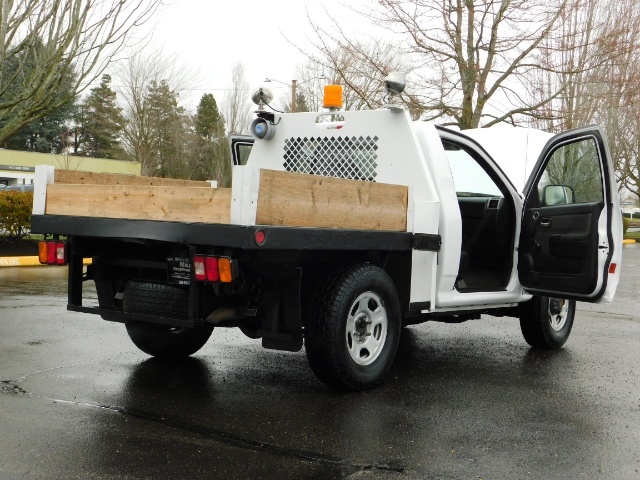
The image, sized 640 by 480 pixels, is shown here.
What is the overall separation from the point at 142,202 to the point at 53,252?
0.90m

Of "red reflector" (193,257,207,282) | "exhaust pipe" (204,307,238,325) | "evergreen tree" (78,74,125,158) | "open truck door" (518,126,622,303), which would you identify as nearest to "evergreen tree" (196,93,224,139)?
"evergreen tree" (78,74,125,158)

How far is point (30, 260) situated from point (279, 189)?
34.3 ft

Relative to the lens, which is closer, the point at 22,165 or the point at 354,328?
the point at 354,328

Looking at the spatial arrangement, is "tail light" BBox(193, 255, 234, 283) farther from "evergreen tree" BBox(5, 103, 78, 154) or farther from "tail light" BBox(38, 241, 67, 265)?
"evergreen tree" BBox(5, 103, 78, 154)

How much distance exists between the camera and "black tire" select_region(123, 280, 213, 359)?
15.0 feet

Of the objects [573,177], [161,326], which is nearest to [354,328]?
[161,326]

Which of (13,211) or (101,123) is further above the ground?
(101,123)

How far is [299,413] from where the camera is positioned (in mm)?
4469

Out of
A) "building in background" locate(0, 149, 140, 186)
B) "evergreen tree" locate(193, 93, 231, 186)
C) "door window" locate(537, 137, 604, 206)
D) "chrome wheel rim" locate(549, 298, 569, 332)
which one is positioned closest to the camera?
"door window" locate(537, 137, 604, 206)

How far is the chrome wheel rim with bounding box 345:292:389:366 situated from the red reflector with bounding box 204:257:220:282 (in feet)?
3.26

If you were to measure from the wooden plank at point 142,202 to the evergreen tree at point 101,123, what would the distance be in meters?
33.7

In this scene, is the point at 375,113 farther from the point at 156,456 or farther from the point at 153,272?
the point at 156,456

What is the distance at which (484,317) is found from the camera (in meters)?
9.03

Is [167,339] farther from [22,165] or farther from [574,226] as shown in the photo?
[22,165]
